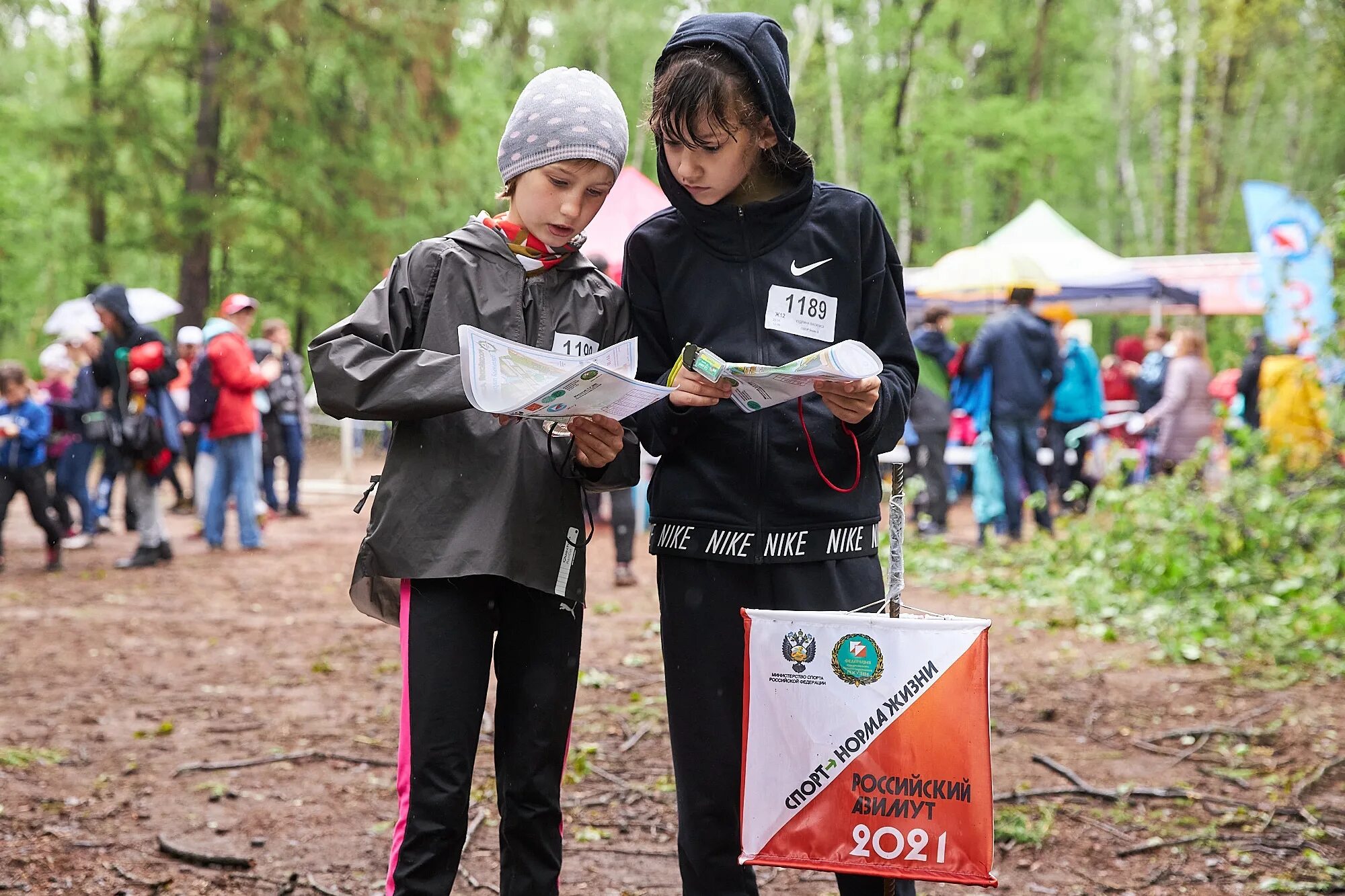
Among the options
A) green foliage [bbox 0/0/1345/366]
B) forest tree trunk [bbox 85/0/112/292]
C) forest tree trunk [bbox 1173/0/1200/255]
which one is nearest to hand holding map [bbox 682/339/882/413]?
green foliage [bbox 0/0/1345/366]

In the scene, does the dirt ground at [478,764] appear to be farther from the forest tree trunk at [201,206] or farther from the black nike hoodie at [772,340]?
the forest tree trunk at [201,206]

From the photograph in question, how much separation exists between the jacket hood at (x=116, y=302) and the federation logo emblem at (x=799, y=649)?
26.6 ft

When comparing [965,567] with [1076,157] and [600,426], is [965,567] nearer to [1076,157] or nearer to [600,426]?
[600,426]

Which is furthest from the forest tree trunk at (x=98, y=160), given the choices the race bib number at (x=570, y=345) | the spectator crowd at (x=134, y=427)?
the race bib number at (x=570, y=345)

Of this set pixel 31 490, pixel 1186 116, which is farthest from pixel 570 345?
pixel 1186 116

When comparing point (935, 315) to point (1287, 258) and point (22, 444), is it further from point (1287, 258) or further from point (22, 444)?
point (22, 444)

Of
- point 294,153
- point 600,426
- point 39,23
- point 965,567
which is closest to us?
point 600,426

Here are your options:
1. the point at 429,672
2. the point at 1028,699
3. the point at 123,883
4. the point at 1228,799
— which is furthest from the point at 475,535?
the point at 1028,699

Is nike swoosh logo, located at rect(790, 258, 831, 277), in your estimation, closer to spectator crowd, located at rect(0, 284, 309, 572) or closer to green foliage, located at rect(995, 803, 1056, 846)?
green foliage, located at rect(995, 803, 1056, 846)

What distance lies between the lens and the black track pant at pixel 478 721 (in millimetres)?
2320

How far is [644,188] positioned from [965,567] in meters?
4.33

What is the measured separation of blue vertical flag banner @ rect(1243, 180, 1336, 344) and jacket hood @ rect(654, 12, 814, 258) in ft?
22.5

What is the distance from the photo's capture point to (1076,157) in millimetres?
30750

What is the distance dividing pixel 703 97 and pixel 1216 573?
616cm
